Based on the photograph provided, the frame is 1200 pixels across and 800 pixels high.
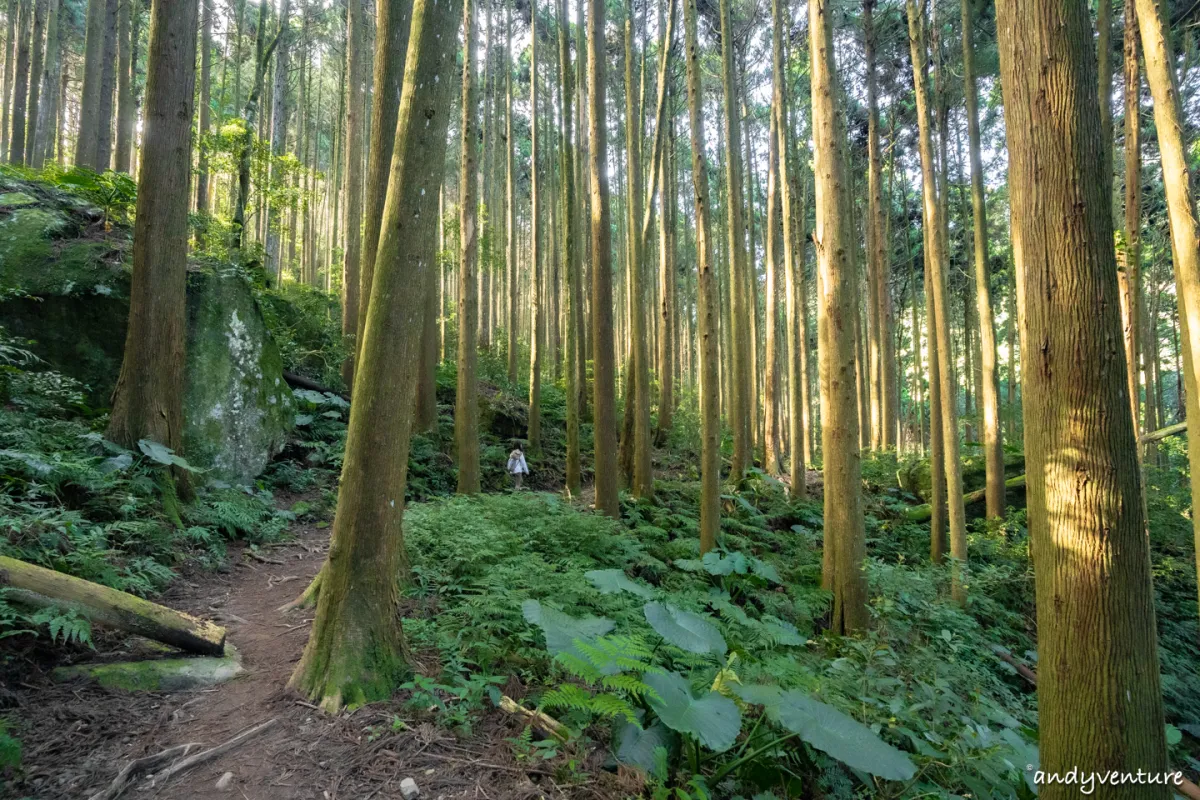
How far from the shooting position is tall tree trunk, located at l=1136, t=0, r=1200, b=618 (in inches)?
201

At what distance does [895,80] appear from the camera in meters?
14.6

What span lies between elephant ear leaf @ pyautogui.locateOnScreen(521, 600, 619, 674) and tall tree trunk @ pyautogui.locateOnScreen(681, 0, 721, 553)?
15.5 feet

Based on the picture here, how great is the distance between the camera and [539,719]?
2.87 meters

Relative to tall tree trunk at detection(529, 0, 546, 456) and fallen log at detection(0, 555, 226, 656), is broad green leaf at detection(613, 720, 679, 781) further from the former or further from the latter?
tall tree trunk at detection(529, 0, 546, 456)

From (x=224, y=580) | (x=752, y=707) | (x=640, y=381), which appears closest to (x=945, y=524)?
(x=640, y=381)

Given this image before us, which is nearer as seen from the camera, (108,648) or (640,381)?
(108,648)

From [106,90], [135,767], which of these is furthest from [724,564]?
[106,90]

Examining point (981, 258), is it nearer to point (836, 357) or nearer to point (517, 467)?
point (836, 357)

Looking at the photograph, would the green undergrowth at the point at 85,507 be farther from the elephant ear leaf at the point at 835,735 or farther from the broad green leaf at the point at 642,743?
the elephant ear leaf at the point at 835,735

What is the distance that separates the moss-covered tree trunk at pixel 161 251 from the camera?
18.3ft

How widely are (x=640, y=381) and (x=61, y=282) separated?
24.0 ft

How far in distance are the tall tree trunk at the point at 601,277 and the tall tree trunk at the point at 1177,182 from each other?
5761 millimetres

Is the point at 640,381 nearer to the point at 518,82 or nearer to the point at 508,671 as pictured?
the point at 508,671

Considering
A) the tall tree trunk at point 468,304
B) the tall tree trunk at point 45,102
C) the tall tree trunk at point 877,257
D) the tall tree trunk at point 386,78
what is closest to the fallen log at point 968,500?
the tall tree trunk at point 877,257
